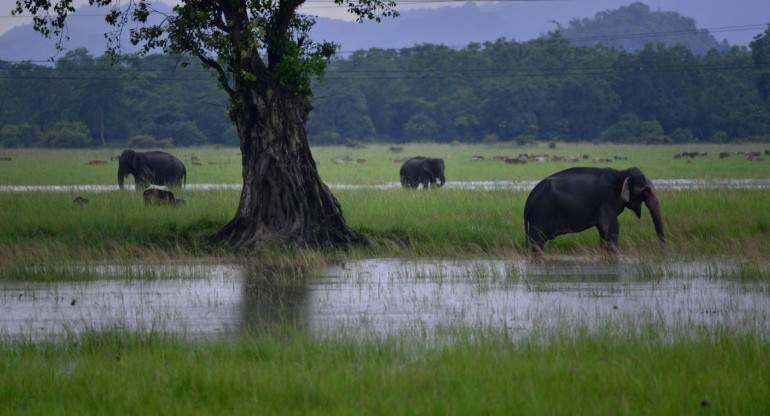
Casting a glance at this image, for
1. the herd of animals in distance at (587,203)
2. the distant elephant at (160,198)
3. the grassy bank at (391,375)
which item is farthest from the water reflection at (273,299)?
the distant elephant at (160,198)

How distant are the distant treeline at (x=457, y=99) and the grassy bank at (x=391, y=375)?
8022cm

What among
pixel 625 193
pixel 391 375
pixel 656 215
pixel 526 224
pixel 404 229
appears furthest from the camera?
pixel 404 229

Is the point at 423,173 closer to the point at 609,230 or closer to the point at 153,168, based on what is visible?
the point at 153,168

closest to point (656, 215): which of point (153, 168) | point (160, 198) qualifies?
point (160, 198)

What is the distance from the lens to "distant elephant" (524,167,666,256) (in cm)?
1545

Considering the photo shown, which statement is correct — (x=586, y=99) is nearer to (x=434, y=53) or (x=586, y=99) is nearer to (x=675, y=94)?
(x=675, y=94)

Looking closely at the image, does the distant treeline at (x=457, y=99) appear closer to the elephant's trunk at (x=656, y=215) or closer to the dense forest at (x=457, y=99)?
the dense forest at (x=457, y=99)

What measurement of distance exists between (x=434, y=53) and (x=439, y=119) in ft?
31.8

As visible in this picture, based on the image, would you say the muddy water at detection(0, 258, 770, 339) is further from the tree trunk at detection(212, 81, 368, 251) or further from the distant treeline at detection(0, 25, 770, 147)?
the distant treeline at detection(0, 25, 770, 147)

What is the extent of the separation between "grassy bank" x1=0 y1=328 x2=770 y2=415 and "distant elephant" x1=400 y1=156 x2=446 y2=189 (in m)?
24.1

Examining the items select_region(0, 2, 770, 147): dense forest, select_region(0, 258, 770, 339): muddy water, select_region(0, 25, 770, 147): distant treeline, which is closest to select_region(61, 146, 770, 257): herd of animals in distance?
select_region(0, 258, 770, 339): muddy water

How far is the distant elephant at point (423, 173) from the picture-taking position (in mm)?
32844

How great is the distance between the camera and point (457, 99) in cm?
10619

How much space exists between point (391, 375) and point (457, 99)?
100 meters
